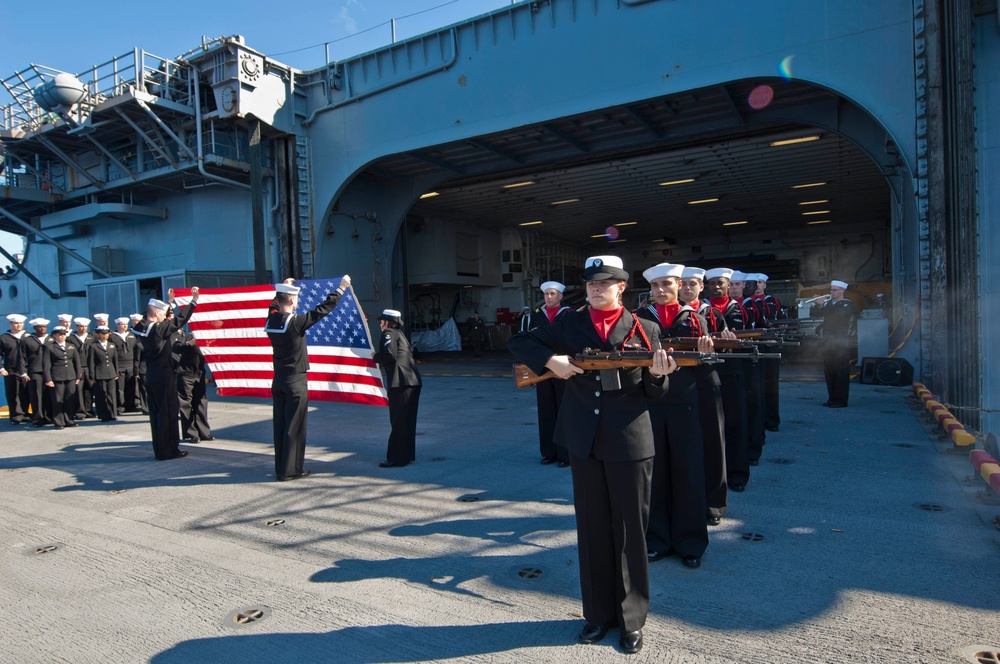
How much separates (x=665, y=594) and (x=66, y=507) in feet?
18.0

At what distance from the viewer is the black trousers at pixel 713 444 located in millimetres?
4609

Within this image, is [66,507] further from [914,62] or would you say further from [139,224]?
[139,224]

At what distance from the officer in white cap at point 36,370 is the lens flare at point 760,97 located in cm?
1538

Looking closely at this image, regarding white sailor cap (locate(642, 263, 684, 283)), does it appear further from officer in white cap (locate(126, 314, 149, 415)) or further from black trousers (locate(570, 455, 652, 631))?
officer in white cap (locate(126, 314, 149, 415))

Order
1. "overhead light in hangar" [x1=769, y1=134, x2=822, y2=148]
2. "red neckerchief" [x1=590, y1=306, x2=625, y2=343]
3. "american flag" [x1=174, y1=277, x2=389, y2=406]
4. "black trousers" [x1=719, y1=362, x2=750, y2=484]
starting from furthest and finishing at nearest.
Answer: "overhead light in hangar" [x1=769, y1=134, x2=822, y2=148], "american flag" [x1=174, y1=277, x2=389, y2=406], "black trousers" [x1=719, y1=362, x2=750, y2=484], "red neckerchief" [x1=590, y1=306, x2=625, y2=343]

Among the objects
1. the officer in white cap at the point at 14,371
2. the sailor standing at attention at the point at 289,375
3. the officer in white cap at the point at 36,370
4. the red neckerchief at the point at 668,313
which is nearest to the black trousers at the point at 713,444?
the red neckerchief at the point at 668,313

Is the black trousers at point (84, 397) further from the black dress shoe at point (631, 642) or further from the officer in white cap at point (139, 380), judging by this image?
the black dress shoe at point (631, 642)

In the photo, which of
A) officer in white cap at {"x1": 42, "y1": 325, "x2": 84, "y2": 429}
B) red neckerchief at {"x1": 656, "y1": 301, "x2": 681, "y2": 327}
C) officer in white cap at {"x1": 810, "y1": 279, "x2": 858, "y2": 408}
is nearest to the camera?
red neckerchief at {"x1": 656, "y1": 301, "x2": 681, "y2": 327}

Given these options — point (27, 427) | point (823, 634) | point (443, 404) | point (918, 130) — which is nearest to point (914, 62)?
point (918, 130)

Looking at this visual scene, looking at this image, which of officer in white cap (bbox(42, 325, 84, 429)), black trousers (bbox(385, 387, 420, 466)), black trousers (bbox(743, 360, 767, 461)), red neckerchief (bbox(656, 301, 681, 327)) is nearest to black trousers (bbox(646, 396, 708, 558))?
red neckerchief (bbox(656, 301, 681, 327))

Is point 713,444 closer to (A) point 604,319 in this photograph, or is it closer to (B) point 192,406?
(A) point 604,319

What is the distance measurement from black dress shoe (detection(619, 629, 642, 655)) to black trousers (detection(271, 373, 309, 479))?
4.41 m

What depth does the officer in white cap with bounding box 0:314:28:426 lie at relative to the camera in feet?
37.1

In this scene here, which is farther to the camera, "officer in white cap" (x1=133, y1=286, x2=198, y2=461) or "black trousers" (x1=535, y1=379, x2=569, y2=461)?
"officer in white cap" (x1=133, y1=286, x2=198, y2=461)
